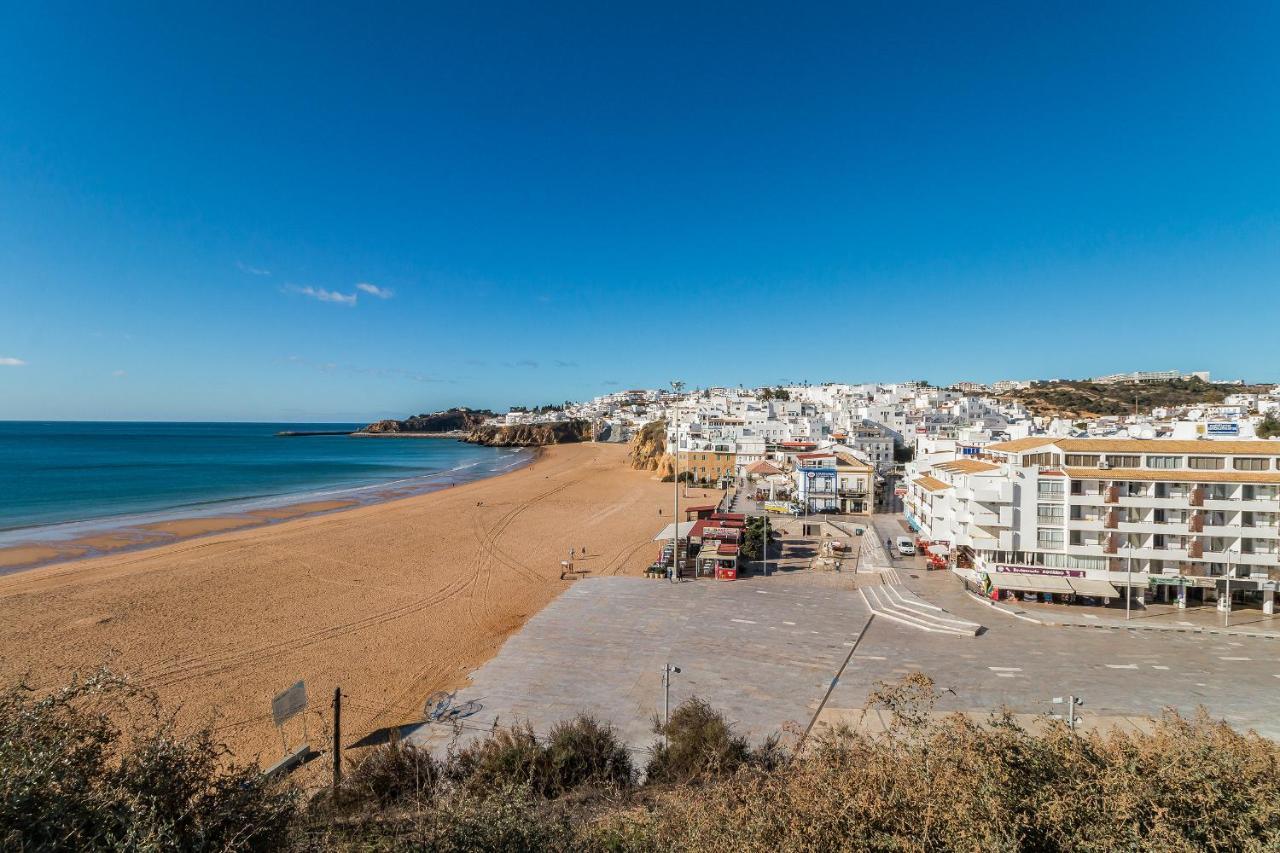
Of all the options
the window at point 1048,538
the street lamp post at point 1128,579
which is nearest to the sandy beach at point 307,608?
the window at point 1048,538

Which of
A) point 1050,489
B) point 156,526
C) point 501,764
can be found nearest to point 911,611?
point 1050,489

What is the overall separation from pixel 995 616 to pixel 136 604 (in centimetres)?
3052

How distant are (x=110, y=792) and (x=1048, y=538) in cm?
2644

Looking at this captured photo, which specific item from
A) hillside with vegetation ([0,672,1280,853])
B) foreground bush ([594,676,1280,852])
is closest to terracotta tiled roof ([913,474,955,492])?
hillside with vegetation ([0,672,1280,853])

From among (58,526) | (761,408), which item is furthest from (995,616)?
(761,408)

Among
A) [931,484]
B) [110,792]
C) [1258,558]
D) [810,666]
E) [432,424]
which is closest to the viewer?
[110,792]

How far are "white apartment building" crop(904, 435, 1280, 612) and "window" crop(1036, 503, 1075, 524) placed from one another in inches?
1.2

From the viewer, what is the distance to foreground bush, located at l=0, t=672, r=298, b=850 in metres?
4.73

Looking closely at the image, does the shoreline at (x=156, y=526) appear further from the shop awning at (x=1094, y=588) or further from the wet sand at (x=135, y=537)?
the shop awning at (x=1094, y=588)

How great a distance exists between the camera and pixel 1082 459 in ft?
75.1

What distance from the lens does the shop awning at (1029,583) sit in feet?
68.3

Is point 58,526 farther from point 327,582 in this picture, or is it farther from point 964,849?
point 964,849

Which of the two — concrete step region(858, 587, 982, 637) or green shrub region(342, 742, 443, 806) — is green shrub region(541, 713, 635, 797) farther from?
concrete step region(858, 587, 982, 637)

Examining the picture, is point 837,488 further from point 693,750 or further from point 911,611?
point 693,750
